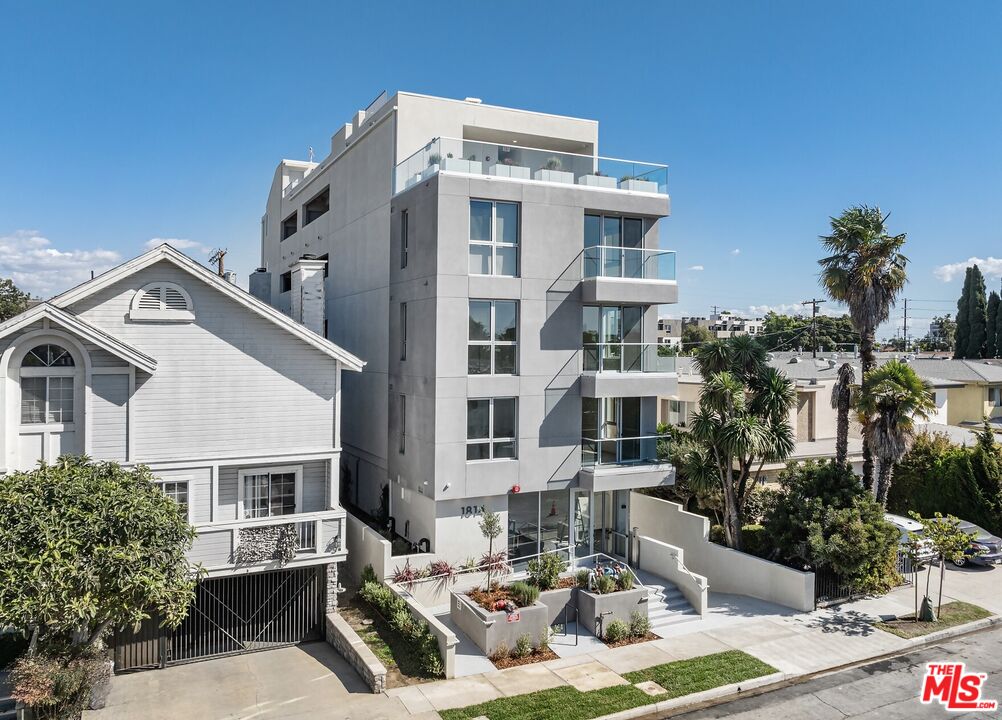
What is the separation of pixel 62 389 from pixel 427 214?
9.81 meters

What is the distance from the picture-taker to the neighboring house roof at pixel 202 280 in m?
15.2

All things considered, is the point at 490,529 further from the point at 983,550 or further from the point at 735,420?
the point at 983,550

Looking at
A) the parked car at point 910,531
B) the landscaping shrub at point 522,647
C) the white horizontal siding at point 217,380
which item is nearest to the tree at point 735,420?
the parked car at point 910,531

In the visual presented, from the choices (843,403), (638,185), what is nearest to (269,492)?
(638,185)

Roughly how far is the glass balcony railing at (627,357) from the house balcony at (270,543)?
27.7ft

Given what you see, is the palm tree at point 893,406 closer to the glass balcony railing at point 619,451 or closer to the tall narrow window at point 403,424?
the glass balcony railing at point 619,451

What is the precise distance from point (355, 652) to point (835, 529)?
12836mm

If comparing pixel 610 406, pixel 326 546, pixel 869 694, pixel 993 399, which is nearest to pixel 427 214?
pixel 610 406

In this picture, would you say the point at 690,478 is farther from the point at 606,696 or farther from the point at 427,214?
the point at 427,214

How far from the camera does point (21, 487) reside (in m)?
12.0

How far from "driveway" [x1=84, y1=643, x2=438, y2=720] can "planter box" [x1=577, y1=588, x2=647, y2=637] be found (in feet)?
17.5

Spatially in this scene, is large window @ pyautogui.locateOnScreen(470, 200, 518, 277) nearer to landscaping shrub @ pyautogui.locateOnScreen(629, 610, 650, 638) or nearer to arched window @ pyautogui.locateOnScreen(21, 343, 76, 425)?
landscaping shrub @ pyautogui.locateOnScreen(629, 610, 650, 638)

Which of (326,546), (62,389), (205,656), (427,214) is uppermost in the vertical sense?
(427,214)

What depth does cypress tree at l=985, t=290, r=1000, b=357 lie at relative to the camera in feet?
210
